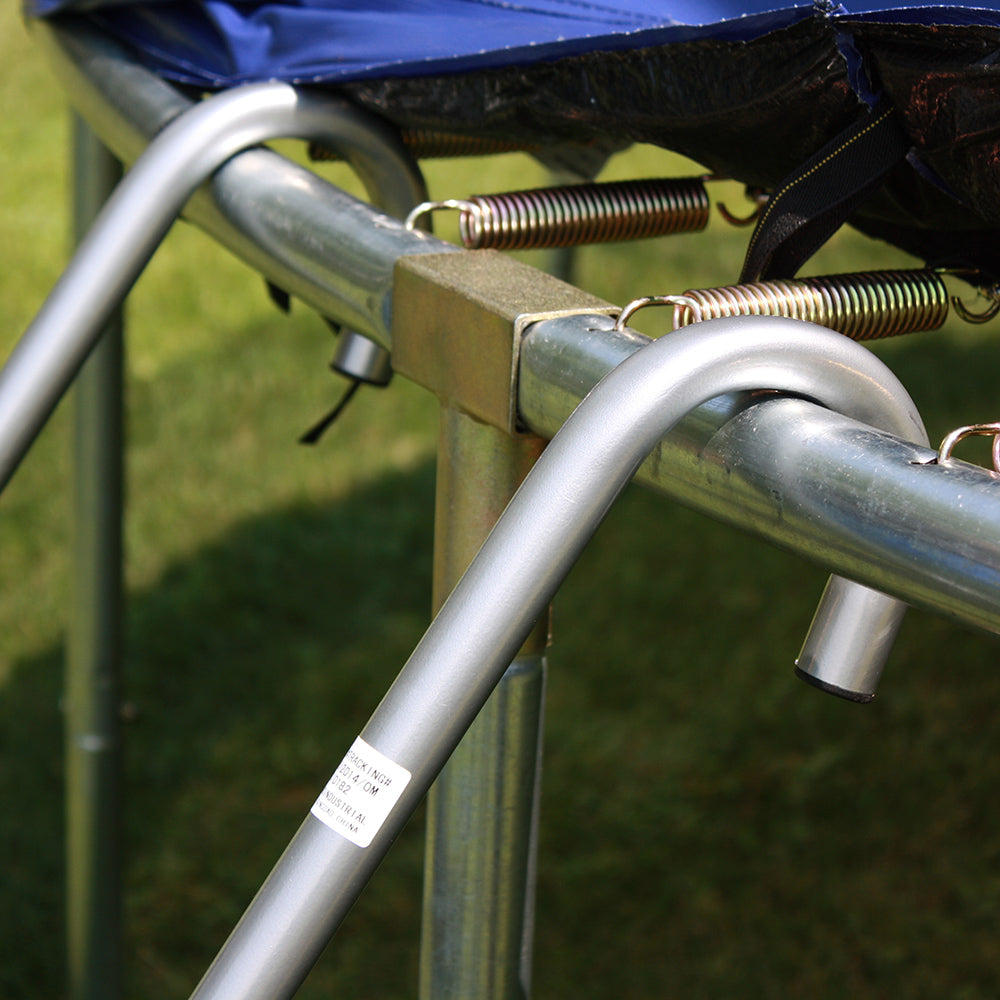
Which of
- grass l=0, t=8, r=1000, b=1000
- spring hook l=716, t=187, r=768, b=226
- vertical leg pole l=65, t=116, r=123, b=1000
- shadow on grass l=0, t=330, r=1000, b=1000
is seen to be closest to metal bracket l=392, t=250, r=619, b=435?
spring hook l=716, t=187, r=768, b=226

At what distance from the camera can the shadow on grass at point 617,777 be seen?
140 centimetres

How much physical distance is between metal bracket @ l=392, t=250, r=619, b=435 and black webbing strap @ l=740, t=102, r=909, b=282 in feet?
0.26

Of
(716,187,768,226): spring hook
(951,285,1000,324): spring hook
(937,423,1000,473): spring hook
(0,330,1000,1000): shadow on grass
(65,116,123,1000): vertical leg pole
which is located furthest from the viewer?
(0,330,1000,1000): shadow on grass

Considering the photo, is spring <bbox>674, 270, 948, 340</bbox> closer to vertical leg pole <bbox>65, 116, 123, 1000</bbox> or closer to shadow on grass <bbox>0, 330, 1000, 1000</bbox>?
vertical leg pole <bbox>65, 116, 123, 1000</bbox>

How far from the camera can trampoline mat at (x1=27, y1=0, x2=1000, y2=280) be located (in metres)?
0.47

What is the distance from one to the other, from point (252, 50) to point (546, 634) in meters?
0.40

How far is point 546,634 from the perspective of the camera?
20.7 inches

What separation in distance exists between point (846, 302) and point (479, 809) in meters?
0.23

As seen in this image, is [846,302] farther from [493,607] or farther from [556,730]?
[556,730]

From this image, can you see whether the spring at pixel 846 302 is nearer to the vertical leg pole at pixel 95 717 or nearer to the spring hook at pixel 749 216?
the spring hook at pixel 749 216

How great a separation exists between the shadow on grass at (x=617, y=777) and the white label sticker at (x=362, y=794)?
42.7 inches

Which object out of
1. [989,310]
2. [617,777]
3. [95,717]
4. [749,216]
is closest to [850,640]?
[989,310]

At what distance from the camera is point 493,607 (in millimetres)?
341

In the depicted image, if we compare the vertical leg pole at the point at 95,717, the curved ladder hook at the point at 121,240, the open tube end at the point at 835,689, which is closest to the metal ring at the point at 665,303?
the open tube end at the point at 835,689
